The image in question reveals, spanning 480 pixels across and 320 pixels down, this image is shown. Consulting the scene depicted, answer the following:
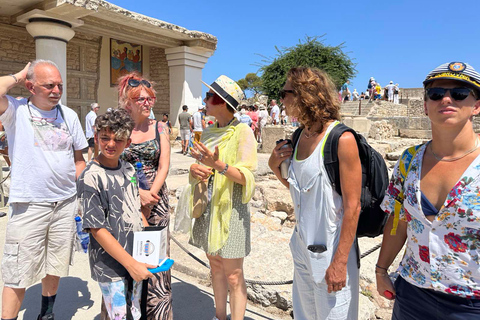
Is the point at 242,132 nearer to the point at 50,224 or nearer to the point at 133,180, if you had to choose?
the point at 133,180

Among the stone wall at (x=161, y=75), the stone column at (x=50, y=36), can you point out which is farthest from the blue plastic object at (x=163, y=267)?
the stone wall at (x=161, y=75)

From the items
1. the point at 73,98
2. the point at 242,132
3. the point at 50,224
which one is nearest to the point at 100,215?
the point at 50,224

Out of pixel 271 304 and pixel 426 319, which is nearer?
pixel 426 319

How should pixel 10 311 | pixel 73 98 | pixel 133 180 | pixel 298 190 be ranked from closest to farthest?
pixel 298 190 < pixel 133 180 < pixel 10 311 < pixel 73 98

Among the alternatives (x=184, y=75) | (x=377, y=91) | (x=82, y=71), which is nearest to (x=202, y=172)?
(x=184, y=75)

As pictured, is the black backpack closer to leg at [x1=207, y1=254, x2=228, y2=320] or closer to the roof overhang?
leg at [x1=207, y1=254, x2=228, y2=320]

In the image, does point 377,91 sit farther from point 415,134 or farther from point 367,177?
point 367,177

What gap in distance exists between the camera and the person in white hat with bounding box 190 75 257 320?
2.21m

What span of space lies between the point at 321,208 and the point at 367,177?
280 mm

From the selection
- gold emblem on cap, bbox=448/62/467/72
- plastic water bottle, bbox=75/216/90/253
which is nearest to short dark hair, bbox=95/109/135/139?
plastic water bottle, bbox=75/216/90/253

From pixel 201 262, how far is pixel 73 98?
431 inches

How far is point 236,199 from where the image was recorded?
7.50ft

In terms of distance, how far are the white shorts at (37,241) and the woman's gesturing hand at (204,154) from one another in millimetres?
1014

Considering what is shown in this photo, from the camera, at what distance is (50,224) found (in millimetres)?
2266
